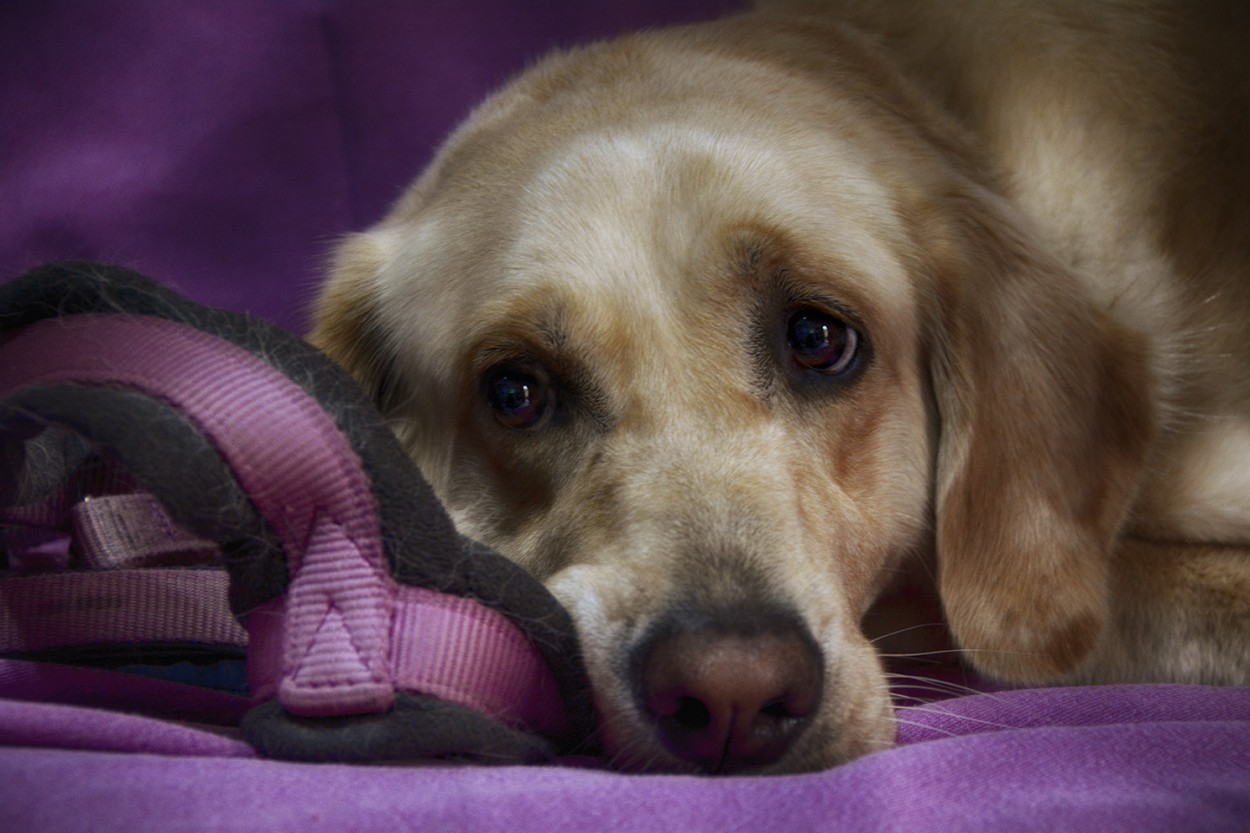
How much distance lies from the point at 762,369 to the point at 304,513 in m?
0.71

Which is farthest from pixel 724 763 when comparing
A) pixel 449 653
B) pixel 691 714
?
pixel 449 653

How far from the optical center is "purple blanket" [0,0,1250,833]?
3.34 feet

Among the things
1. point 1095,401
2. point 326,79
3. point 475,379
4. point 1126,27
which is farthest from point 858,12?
point 326,79

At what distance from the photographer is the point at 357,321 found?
2154 millimetres

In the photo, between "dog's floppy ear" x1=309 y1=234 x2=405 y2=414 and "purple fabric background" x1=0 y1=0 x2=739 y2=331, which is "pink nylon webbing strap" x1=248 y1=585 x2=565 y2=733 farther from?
"purple fabric background" x1=0 y1=0 x2=739 y2=331

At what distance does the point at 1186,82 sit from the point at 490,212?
130cm

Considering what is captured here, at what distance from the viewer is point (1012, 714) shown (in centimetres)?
146

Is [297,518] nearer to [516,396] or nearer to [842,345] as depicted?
[516,396]

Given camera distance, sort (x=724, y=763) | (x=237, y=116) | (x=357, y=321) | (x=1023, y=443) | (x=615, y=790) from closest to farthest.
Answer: (x=615, y=790) < (x=724, y=763) < (x=1023, y=443) < (x=357, y=321) < (x=237, y=116)

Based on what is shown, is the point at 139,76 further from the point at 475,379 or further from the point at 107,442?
the point at 107,442

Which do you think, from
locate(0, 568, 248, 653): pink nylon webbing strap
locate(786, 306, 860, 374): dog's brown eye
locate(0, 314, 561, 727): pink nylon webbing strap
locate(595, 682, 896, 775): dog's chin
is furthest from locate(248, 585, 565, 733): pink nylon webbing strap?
locate(786, 306, 860, 374): dog's brown eye

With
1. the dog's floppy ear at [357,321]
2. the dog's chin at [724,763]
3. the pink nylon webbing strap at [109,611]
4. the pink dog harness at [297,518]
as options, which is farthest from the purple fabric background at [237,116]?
the dog's chin at [724,763]

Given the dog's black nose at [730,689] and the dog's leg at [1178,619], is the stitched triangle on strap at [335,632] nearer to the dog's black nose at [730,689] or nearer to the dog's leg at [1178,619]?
the dog's black nose at [730,689]

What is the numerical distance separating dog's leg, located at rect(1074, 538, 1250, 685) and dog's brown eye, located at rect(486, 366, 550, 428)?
919 millimetres
